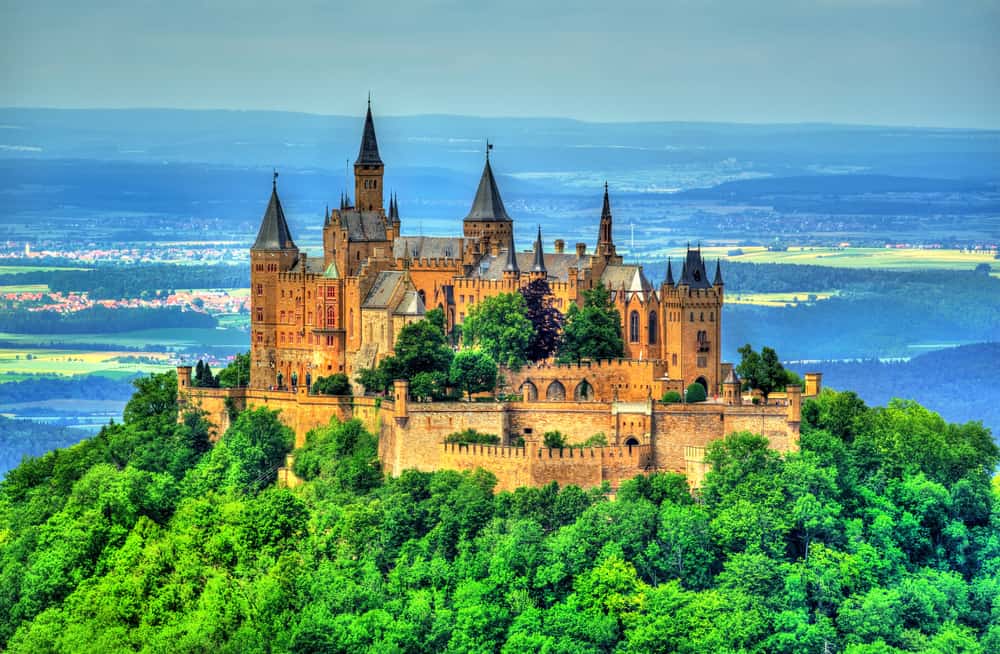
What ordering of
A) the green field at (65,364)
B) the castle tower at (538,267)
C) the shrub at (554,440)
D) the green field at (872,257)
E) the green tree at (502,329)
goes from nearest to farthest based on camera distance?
the shrub at (554,440) < the green tree at (502,329) < the castle tower at (538,267) < the green field at (65,364) < the green field at (872,257)

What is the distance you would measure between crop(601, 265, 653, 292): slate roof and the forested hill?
7.73m

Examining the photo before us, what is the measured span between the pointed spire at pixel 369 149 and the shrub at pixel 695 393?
50.1 ft

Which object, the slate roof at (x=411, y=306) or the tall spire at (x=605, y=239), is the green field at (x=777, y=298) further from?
the slate roof at (x=411, y=306)

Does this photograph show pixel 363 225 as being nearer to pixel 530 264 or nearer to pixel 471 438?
pixel 530 264

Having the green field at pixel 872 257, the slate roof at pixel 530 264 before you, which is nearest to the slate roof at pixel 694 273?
the slate roof at pixel 530 264

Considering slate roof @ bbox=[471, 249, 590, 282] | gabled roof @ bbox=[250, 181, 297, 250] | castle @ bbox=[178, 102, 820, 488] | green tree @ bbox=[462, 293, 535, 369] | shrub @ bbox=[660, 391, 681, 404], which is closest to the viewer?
castle @ bbox=[178, 102, 820, 488]

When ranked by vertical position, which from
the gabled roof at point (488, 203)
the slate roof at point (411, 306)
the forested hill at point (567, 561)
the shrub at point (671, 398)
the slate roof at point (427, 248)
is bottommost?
the forested hill at point (567, 561)

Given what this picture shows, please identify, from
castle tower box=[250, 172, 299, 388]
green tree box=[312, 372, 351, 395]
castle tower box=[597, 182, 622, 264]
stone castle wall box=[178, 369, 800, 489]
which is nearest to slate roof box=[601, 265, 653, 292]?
castle tower box=[597, 182, 622, 264]

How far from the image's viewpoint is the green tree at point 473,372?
210ft

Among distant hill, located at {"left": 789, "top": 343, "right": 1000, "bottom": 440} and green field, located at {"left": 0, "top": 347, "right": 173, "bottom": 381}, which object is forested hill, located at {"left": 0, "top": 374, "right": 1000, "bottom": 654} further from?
green field, located at {"left": 0, "top": 347, "right": 173, "bottom": 381}

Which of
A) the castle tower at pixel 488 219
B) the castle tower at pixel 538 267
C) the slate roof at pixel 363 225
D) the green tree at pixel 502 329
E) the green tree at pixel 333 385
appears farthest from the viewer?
the castle tower at pixel 488 219

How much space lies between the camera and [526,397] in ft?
211

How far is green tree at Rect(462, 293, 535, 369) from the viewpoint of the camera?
2596 inches

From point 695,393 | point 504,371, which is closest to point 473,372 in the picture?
point 504,371
